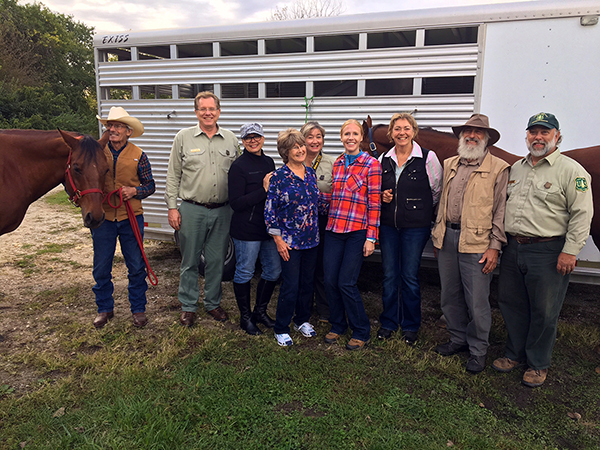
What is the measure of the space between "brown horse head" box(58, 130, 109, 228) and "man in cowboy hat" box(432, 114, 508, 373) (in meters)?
2.81

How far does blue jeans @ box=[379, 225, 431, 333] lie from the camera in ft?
11.4

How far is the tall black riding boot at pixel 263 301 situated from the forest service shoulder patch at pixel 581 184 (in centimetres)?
249

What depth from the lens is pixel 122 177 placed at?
3.80 metres

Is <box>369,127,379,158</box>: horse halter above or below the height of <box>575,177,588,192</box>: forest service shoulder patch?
above

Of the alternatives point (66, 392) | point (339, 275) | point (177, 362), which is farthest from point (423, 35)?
point (66, 392)

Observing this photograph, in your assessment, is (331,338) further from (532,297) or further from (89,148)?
(89,148)

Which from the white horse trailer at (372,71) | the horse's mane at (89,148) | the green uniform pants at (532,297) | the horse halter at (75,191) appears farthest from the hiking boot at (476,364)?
the horse's mane at (89,148)

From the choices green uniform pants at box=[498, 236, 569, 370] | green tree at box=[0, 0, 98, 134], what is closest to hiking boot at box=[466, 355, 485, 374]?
green uniform pants at box=[498, 236, 569, 370]

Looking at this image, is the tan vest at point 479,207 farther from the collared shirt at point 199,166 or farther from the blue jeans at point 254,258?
the collared shirt at point 199,166

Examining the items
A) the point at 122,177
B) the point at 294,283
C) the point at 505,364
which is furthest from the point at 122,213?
the point at 505,364

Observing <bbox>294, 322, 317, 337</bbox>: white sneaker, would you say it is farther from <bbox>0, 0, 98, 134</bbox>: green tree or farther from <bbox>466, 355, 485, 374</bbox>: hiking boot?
<bbox>0, 0, 98, 134</bbox>: green tree

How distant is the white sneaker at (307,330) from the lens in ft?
12.3

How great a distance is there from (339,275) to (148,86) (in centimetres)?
380

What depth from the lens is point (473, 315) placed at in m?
3.22
